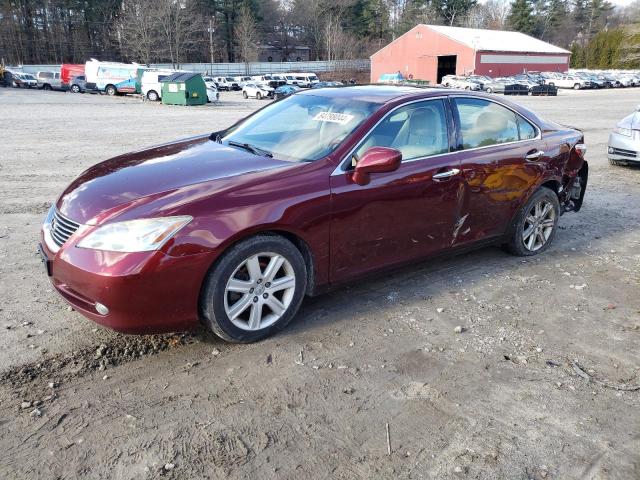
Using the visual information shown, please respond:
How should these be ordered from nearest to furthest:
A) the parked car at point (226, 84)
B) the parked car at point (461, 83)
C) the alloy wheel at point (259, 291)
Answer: the alloy wheel at point (259, 291) → the parked car at point (461, 83) → the parked car at point (226, 84)

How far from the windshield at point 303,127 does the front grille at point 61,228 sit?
58.4 inches

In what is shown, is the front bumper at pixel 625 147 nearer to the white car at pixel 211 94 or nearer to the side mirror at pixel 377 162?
the side mirror at pixel 377 162

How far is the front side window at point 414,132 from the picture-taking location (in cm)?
407

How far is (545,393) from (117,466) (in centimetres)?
239

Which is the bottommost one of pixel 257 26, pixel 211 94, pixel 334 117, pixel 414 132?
pixel 211 94

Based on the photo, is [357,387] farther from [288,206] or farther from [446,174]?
[446,174]

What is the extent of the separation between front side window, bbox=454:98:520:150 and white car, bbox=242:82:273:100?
36.8 metres

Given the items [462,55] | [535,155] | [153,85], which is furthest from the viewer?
[462,55]

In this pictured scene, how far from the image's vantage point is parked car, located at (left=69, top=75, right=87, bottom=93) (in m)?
45.6

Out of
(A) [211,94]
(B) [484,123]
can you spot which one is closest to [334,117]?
(B) [484,123]

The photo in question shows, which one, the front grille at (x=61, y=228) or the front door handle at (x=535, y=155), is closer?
the front grille at (x=61, y=228)

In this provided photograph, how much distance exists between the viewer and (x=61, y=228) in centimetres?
347

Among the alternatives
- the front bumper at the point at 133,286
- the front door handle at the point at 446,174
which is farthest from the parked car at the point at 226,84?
the front bumper at the point at 133,286

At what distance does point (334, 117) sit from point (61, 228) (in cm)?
213
